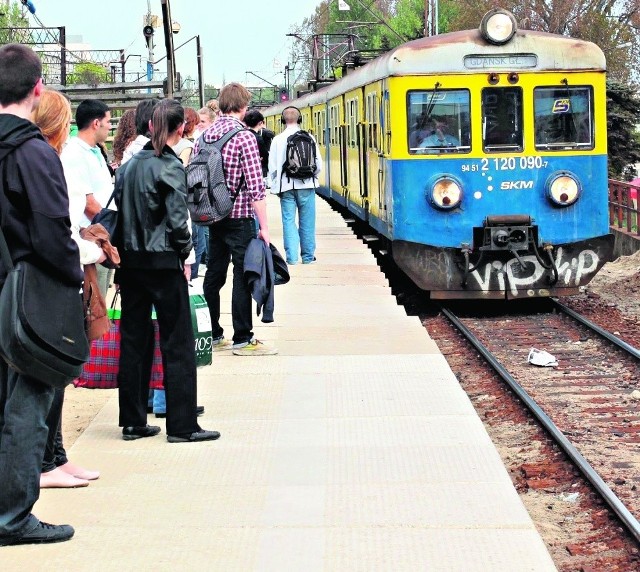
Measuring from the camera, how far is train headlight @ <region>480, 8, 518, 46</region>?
13.5 meters

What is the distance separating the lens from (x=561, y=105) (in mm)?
13664

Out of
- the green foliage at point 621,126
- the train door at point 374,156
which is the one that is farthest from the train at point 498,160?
the green foliage at point 621,126

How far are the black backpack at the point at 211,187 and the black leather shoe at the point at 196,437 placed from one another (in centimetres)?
223

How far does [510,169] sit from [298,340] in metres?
4.27

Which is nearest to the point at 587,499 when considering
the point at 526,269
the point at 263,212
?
the point at 263,212

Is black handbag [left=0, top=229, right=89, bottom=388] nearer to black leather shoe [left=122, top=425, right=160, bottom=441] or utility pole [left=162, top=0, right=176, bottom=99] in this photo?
black leather shoe [left=122, top=425, right=160, bottom=441]

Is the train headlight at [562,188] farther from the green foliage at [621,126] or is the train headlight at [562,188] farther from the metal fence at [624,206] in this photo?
the green foliage at [621,126]

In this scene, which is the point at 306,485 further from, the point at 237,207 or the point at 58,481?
the point at 237,207

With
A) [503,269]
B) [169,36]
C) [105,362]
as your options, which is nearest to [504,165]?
[503,269]

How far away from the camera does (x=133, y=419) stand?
6.71 metres

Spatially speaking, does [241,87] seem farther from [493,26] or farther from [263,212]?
[493,26]

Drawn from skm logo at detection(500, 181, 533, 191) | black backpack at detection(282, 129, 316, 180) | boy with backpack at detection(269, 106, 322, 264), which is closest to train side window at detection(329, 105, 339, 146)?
boy with backpack at detection(269, 106, 322, 264)

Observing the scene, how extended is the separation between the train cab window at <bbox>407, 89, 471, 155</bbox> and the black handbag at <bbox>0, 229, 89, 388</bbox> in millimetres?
9005

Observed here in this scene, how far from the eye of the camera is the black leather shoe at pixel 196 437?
262 inches
